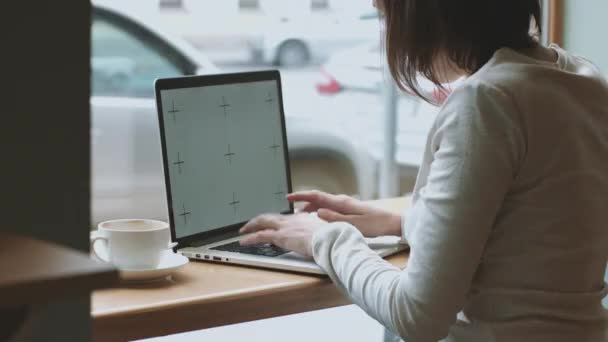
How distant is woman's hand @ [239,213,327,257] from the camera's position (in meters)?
1.42

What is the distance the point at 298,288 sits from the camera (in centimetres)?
133

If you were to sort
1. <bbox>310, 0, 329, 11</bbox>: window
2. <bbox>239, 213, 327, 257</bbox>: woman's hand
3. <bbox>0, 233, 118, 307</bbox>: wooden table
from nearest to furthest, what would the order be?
<bbox>0, 233, 118, 307</bbox>: wooden table, <bbox>239, 213, 327, 257</bbox>: woman's hand, <bbox>310, 0, 329, 11</bbox>: window

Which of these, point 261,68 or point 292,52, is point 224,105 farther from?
point 292,52

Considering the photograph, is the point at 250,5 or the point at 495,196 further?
the point at 250,5

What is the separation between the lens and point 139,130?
3.72 m

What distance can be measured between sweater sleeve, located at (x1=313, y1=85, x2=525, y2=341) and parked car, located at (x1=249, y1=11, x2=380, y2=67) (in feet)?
11.9

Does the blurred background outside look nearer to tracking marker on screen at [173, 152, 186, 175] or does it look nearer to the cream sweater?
tracking marker on screen at [173, 152, 186, 175]

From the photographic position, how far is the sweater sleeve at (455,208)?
3.77ft

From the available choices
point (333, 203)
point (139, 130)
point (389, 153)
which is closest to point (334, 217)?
point (333, 203)

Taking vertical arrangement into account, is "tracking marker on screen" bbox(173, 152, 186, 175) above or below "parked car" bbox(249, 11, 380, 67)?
below

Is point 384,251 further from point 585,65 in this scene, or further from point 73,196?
point 73,196

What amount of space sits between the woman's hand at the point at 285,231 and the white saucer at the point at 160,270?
0.13 meters

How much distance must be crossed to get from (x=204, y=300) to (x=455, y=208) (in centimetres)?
35

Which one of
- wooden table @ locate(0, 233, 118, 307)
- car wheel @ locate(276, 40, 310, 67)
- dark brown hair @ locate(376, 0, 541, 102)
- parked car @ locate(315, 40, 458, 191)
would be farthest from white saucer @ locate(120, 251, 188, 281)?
car wheel @ locate(276, 40, 310, 67)
